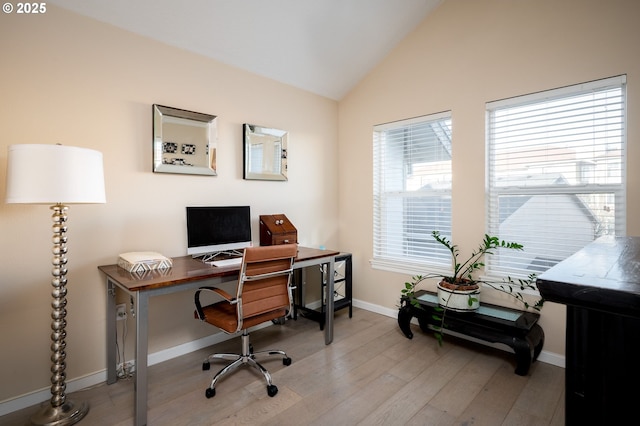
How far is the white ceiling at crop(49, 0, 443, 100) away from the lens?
225cm

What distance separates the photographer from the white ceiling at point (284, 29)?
225 centimetres

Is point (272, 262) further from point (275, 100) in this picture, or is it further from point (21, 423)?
point (275, 100)

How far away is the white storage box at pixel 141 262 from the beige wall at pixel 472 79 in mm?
2252

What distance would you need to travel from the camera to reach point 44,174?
1588mm

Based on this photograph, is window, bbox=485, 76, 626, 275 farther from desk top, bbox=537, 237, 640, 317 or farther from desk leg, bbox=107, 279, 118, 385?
desk leg, bbox=107, 279, 118, 385

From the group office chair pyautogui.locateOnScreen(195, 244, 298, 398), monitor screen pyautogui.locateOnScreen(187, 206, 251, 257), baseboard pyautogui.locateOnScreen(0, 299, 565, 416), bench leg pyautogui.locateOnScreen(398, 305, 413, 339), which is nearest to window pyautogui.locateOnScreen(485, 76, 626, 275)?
baseboard pyautogui.locateOnScreen(0, 299, 565, 416)

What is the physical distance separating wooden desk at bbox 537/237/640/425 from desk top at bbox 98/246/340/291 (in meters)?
1.77

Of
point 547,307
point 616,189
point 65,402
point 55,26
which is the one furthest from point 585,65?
point 65,402

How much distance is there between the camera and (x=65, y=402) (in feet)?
6.10

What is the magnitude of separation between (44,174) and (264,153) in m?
1.79

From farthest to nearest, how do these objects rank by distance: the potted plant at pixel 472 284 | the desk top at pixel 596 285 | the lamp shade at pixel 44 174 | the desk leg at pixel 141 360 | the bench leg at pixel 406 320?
the bench leg at pixel 406 320, the potted plant at pixel 472 284, the desk leg at pixel 141 360, the lamp shade at pixel 44 174, the desk top at pixel 596 285

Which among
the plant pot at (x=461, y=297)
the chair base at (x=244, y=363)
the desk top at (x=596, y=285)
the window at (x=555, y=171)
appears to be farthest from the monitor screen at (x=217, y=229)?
the desk top at (x=596, y=285)

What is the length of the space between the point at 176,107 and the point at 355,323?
8.59 feet

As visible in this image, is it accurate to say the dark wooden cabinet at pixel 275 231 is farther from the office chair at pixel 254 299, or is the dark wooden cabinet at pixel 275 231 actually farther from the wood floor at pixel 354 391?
the wood floor at pixel 354 391
